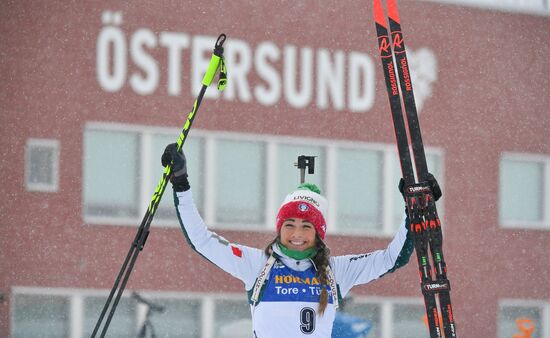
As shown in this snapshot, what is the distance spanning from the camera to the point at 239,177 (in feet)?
42.1

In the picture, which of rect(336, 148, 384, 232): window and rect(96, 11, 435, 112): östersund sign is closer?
rect(96, 11, 435, 112): östersund sign

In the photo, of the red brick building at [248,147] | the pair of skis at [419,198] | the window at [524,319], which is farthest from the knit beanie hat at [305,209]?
the window at [524,319]

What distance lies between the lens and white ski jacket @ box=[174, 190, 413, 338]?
14.9ft

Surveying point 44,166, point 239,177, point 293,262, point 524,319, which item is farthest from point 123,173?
point 293,262

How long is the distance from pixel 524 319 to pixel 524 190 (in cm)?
195

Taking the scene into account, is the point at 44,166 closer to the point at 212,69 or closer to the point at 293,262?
the point at 212,69

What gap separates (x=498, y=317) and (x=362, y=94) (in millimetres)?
3872

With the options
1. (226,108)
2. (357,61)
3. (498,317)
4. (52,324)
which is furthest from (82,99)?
(498,317)

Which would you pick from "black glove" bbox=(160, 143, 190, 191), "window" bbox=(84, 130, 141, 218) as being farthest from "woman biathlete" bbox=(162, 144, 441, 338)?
"window" bbox=(84, 130, 141, 218)

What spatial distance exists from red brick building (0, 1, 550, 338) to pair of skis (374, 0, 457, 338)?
7.28 meters

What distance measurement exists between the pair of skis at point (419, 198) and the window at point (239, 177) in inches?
281

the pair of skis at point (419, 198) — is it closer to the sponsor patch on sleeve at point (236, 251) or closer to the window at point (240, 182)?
the sponsor patch on sleeve at point (236, 251)

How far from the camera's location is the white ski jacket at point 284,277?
14.9 ft

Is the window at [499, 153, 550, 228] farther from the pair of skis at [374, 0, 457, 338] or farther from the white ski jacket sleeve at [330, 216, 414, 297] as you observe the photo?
the white ski jacket sleeve at [330, 216, 414, 297]
